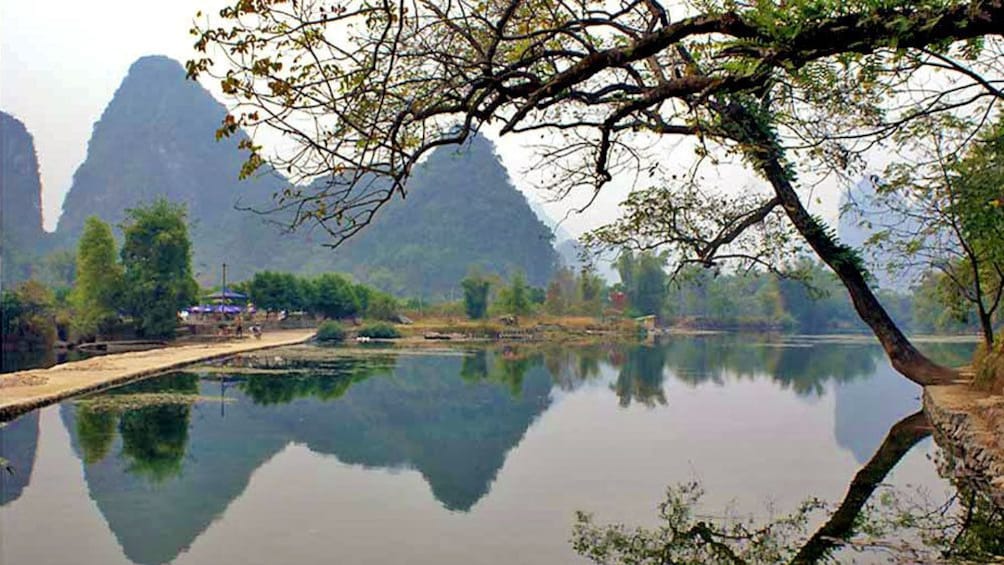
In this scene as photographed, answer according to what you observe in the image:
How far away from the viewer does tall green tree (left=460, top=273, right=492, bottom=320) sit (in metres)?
47.2

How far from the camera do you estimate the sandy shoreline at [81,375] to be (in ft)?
39.6

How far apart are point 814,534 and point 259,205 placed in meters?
75.3

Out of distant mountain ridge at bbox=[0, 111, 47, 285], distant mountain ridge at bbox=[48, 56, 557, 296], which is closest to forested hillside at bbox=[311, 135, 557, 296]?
distant mountain ridge at bbox=[48, 56, 557, 296]

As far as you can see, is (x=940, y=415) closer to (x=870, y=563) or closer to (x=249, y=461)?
(x=870, y=563)

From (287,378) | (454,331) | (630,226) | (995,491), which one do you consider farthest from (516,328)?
(995,491)

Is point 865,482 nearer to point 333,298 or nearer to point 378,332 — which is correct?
point 378,332

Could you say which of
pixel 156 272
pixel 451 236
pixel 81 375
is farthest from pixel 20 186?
pixel 81 375

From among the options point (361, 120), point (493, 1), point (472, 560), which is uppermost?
point (493, 1)

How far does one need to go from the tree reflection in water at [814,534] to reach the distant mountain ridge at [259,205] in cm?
6947

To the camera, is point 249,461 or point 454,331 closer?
point 249,461

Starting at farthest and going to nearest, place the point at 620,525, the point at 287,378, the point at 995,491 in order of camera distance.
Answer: the point at 287,378
the point at 995,491
the point at 620,525

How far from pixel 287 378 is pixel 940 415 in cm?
1234

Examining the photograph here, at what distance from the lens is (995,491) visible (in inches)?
277

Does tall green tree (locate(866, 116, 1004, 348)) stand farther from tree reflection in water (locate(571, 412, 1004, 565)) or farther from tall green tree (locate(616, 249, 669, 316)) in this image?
tall green tree (locate(616, 249, 669, 316))
